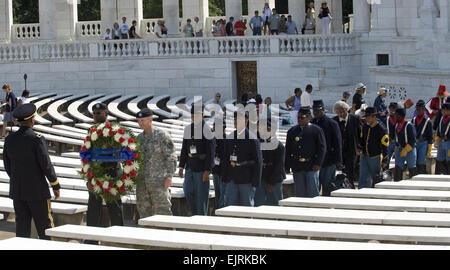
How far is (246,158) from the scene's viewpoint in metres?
17.6

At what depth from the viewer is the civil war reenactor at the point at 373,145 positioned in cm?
2028

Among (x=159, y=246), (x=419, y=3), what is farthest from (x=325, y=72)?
(x=159, y=246)

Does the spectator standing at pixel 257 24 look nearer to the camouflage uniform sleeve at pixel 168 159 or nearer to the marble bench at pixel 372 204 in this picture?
the camouflage uniform sleeve at pixel 168 159

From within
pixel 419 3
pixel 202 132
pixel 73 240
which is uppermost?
pixel 419 3

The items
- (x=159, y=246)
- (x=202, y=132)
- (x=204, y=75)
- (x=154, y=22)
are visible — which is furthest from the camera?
(x=154, y=22)

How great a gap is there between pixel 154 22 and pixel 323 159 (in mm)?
37431

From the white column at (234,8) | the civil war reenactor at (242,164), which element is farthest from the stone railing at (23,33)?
the civil war reenactor at (242,164)

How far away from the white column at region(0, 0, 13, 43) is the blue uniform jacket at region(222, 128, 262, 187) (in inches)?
1546

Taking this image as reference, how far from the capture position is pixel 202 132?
18.4 m

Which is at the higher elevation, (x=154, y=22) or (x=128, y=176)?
(x=154, y=22)

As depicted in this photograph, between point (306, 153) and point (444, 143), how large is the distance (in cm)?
485

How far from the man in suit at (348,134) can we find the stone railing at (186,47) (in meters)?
20.2

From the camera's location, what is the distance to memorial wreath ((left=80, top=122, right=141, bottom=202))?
16.6m

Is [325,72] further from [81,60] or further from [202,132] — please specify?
[202,132]
